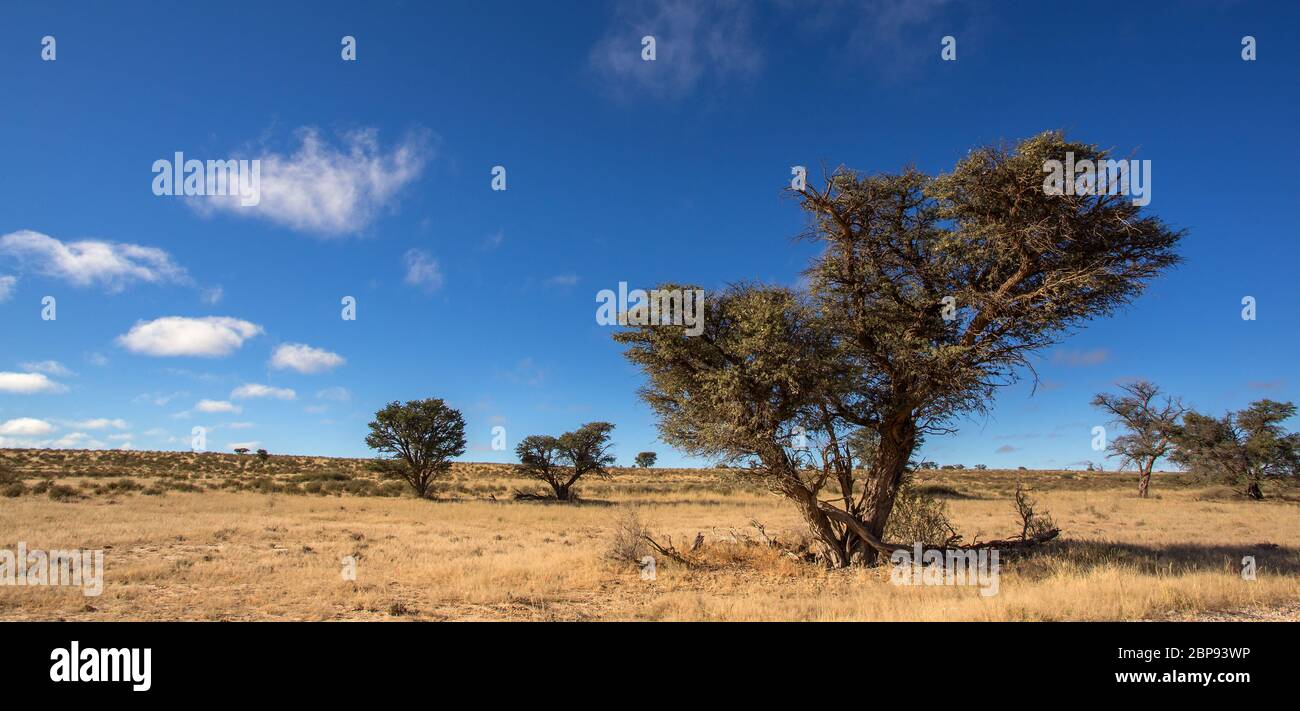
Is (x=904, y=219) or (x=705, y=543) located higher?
(x=904, y=219)

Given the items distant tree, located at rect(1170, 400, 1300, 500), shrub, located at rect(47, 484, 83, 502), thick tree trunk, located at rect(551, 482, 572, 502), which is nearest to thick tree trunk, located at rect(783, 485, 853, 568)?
thick tree trunk, located at rect(551, 482, 572, 502)

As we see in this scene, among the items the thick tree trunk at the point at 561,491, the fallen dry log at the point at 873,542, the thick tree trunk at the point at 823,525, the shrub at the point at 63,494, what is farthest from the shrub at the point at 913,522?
the shrub at the point at 63,494

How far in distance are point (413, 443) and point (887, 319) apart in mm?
40452

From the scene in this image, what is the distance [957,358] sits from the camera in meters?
13.2

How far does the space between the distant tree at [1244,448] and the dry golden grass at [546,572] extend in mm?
15942

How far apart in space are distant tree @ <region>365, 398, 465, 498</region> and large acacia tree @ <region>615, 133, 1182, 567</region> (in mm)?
35083

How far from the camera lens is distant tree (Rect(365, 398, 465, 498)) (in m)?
45.1

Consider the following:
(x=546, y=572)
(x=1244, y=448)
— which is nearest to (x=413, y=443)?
(x=546, y=572)

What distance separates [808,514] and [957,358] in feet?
18.5

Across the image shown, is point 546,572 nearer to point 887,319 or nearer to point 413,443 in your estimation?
point 887,319
